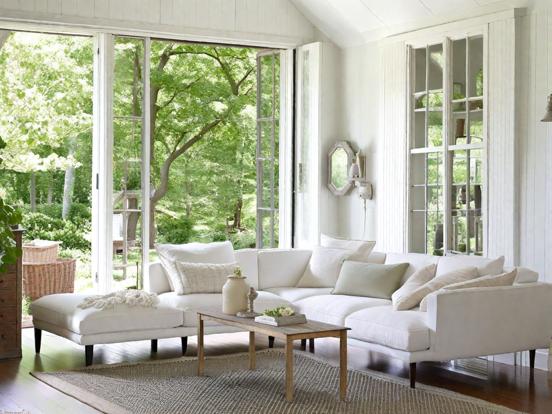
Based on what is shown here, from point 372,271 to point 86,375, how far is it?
2.25 m

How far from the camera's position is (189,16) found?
26.6ft

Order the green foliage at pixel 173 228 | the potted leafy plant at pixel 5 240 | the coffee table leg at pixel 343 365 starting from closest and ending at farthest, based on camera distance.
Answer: the potted leafy plant at pixel 5 240 < the coffee table leg at pixel 343 365 < the green foliage at pixel 173 228

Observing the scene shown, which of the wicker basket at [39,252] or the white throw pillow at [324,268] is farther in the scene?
the wicker basket at [39,252]

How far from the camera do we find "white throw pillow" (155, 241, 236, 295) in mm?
6816

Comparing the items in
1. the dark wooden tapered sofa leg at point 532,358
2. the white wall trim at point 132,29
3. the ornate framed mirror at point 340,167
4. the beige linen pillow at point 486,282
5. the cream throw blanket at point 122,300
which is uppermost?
the white wall trim at point 132,29

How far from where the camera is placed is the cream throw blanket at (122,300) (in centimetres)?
613

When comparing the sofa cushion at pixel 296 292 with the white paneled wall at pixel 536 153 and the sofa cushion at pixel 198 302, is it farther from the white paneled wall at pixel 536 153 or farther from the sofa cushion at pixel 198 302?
the white paneled wall at pixel 536 153

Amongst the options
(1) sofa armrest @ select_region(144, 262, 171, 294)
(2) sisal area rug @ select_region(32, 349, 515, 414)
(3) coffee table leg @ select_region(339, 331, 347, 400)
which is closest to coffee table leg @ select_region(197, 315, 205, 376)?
(2) sisal area rug @ select_region(32, 349, 515, 414)

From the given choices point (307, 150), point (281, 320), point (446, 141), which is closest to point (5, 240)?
point (281, 320)

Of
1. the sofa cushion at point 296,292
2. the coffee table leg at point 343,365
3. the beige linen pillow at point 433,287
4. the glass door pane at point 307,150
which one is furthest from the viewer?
the glass door pane at point 307,150

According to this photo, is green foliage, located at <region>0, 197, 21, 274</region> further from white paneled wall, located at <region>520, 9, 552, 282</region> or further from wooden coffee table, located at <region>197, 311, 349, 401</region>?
white paneled wall, located at <region>520, 9, 552, 282</region>

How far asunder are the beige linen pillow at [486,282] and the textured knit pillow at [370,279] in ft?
2.32

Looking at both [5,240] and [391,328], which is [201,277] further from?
[5,240]

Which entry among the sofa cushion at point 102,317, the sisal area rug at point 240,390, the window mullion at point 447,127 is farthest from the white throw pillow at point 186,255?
the window mullion at point 447,127
